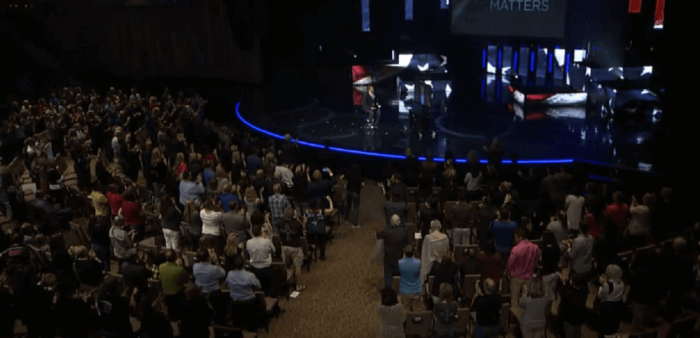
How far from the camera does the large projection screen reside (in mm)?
17234

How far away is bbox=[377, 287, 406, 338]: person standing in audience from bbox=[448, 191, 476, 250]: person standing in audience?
7.86 feet

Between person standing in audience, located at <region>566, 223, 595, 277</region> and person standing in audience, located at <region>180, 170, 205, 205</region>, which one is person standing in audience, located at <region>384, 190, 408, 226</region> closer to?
person standing in audience, located at <region>566, 223, 595, 277</region>

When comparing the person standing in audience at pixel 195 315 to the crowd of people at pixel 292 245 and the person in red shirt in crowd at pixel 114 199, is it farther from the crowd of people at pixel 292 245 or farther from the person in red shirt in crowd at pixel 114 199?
the person in red shirt in crowd at pixel 114 199

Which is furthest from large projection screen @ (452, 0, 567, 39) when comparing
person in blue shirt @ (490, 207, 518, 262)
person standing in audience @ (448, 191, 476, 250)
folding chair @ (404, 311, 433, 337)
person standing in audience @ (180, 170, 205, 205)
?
folding chair @ (404, 311, 433, 337)

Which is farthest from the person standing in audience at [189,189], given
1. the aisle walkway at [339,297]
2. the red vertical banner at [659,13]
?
the red vertical banner at [659,13]

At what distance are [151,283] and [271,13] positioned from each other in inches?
476

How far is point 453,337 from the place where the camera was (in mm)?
6598

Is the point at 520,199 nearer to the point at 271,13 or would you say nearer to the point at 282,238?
the point at 282,238

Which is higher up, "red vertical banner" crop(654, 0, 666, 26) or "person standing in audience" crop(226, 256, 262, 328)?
"red vertical banner" crop(654, 0, 666, 26)

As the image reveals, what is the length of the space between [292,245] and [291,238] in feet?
0.40

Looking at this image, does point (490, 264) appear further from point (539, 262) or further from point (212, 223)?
point (212, 223)

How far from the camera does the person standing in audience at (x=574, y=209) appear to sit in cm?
947

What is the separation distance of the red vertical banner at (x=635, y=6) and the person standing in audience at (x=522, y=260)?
1147cm

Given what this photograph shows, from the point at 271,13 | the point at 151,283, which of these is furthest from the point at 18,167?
the point at 271,13
